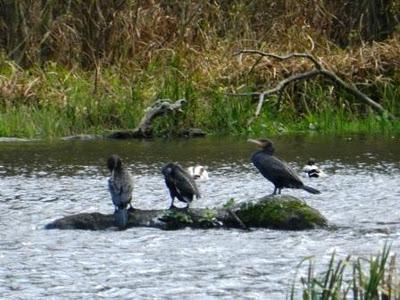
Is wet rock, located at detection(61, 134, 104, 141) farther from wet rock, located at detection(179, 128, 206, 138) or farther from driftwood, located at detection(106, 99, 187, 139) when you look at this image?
wet rock, located at detection(179, 128, 206, 138)

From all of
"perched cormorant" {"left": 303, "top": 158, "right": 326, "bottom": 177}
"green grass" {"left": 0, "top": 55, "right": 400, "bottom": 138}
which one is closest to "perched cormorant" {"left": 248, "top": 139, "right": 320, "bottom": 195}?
"perched cormorant" {"left": 303, "top": 158, "right": 326, "bottom": 177}

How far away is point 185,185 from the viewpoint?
1487 cm

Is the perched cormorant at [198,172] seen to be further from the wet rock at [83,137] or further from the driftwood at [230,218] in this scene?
the wet rock at [83,137]

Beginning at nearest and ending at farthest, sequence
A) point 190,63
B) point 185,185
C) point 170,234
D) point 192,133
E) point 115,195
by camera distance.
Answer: point 170,234 < point 115,195 < point 185,185 < point 192,133 < point 190,63

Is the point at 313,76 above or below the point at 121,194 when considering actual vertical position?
above

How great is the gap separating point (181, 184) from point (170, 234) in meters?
0.75

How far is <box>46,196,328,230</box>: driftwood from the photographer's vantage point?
572 inches

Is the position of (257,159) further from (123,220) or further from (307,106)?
(307,106)

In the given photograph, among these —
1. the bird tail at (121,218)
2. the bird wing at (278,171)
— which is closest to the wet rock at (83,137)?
the bird wing at (278,171)

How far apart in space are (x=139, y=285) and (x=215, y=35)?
18468 mm

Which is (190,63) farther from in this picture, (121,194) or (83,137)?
(121,194)

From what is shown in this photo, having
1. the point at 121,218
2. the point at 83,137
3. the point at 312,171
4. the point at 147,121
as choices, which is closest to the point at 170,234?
the point at 121,218

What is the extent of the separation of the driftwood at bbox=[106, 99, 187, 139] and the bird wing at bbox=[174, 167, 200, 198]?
397 inches

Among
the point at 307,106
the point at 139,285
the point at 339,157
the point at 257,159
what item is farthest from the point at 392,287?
the point at 307,106
